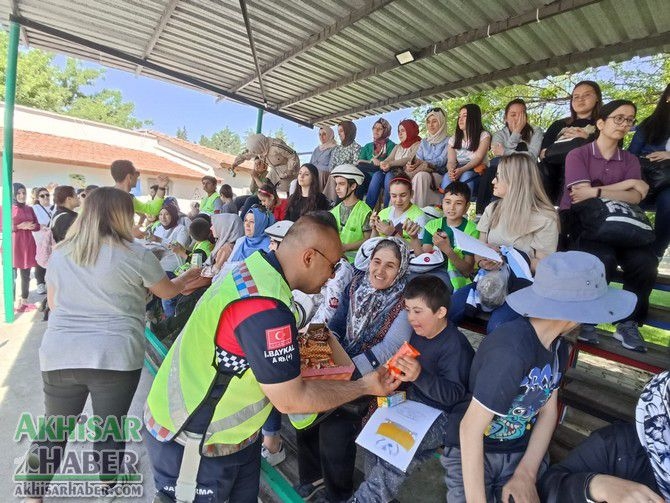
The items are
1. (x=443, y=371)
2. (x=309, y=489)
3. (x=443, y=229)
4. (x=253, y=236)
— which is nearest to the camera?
(x=443, y=371)

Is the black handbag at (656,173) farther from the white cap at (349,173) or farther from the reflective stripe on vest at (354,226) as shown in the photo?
the white cap at (349,173)

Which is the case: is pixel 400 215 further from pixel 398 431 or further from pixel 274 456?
pixel 274 456

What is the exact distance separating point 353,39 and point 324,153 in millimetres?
1805

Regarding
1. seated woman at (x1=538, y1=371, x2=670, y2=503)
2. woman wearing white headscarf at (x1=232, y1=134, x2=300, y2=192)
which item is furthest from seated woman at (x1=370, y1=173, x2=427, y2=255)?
woman wearing white headscarf at (x1=232, y1=134, x2=300, y2=192)

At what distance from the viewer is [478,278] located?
8.66 feet

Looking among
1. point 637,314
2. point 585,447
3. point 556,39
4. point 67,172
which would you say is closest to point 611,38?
point 556,39

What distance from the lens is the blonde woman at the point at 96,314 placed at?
2135 millimetres

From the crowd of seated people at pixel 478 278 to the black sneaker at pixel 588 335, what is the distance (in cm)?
1

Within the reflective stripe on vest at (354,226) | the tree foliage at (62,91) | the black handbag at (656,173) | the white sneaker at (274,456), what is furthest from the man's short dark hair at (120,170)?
the tree foliage at (62,91)

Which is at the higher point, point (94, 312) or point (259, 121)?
point (259, 121)

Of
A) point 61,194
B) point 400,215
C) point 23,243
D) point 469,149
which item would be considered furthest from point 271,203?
point 23,243

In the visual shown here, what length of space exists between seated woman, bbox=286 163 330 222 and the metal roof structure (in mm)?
1735

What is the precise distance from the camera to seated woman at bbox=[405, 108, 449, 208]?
4566mm

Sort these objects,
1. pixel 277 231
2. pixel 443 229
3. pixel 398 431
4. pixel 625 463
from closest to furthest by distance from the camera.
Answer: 1. pixel 625 463
2. pixel 398 431
3. pixel 443 229
4. pixel 277 231
